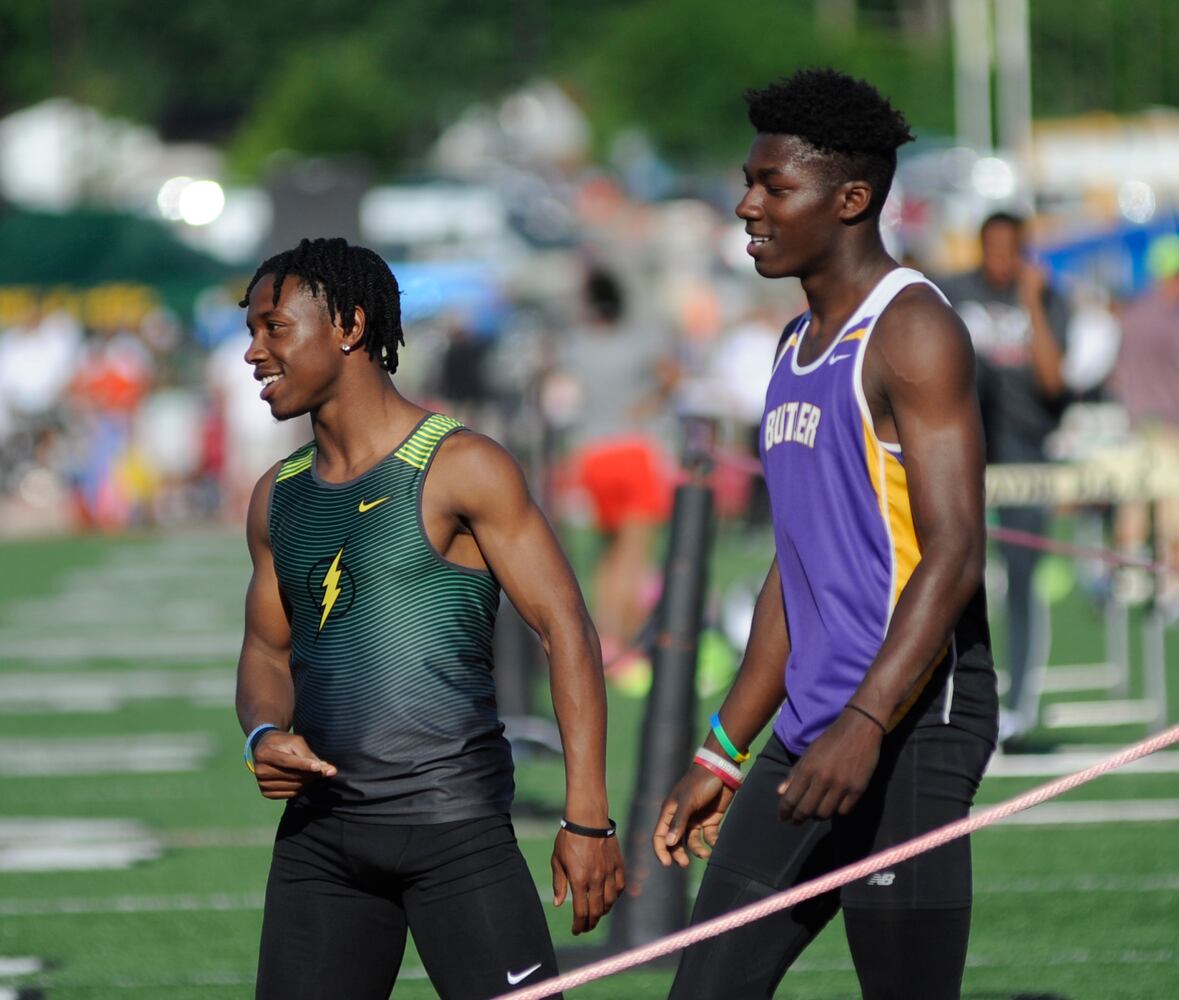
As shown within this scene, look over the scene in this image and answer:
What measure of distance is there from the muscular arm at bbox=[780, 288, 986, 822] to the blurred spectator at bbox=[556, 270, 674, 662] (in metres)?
8.32

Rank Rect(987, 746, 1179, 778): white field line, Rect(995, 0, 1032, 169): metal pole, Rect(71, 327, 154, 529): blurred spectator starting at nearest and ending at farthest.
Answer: Rect(987, 746, 1179, 778): white field line
Rect(71, 327, 154, 529): blurred spectator
Rect(995, 0, 1032, 169): metal pole

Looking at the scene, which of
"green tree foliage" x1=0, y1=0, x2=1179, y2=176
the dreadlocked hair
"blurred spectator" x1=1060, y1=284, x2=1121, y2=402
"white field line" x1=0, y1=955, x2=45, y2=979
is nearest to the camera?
the dreadlocked hair

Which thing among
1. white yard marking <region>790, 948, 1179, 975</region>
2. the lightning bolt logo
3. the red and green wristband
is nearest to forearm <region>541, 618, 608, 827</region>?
the red and green wristband

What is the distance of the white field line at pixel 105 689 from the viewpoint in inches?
496

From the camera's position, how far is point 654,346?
1385 cm

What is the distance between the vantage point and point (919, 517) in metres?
3.82

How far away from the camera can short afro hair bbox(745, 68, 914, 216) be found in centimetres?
404

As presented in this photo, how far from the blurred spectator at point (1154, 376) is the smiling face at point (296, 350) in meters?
10.5

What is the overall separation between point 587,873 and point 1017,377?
6.35 meters

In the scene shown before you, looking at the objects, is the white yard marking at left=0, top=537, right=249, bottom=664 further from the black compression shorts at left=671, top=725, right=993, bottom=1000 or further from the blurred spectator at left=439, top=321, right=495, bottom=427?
the black compression shorts at left=671, top=725, right=993, bottom=1000

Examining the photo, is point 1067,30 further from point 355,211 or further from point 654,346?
point 654,346

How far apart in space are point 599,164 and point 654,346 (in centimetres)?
6108

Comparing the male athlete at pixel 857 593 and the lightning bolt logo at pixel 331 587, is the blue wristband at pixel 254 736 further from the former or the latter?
the male athlete at pixel 857 593

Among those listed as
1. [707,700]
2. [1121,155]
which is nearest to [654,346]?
[707,700]
